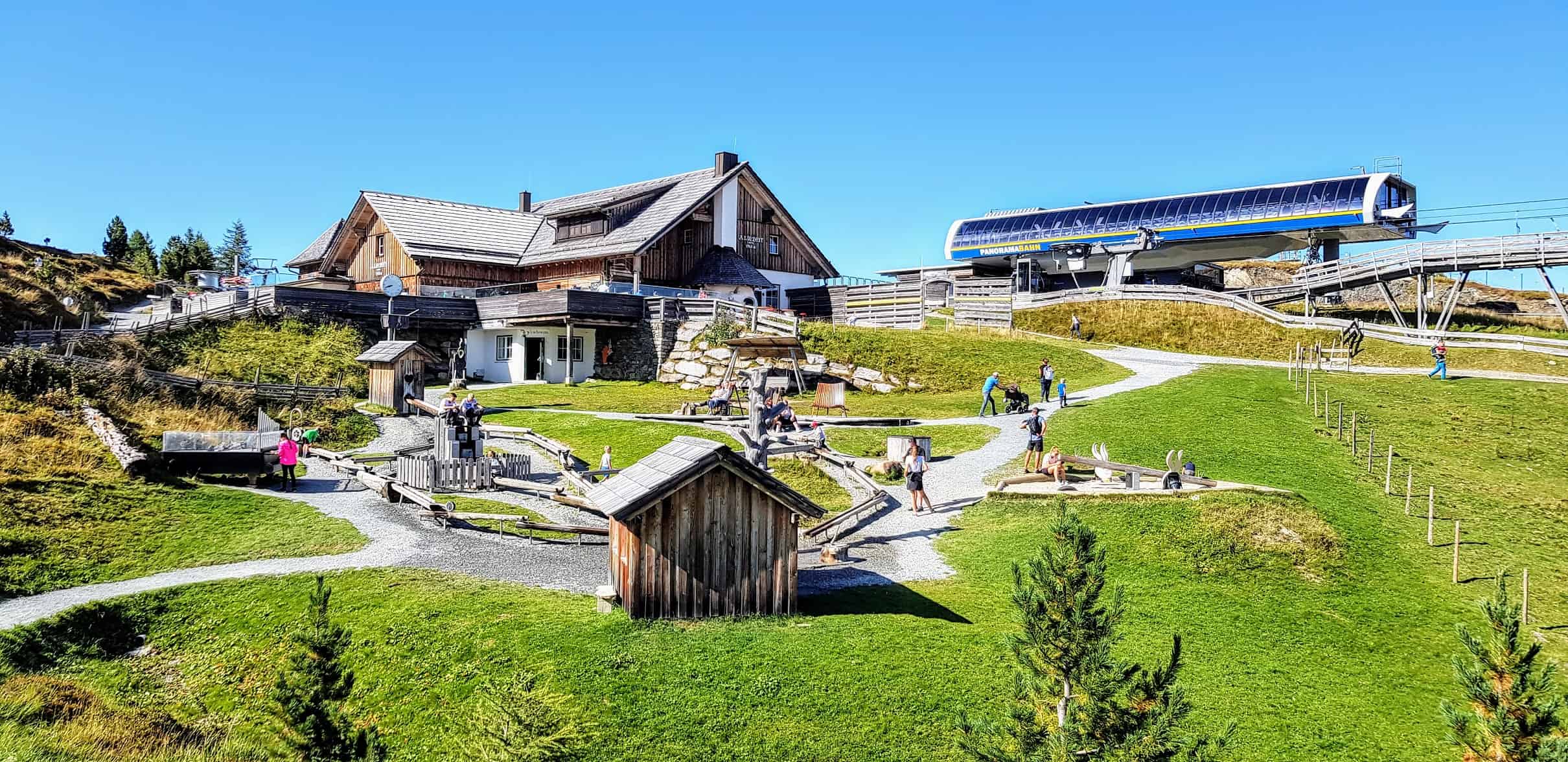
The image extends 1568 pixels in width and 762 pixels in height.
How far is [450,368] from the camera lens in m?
46.7

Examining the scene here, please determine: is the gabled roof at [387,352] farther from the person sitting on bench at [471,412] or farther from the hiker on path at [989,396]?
the hiker on path at [989,396]

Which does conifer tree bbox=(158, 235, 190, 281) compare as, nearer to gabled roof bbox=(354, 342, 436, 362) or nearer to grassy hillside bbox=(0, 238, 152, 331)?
grassy hillside bbox=(0, 238, 152, 331)

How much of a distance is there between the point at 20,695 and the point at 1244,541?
1977 cm

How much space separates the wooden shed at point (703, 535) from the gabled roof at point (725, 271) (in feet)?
→ 120

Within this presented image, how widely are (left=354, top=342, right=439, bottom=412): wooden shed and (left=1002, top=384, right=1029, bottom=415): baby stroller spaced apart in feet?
70.0

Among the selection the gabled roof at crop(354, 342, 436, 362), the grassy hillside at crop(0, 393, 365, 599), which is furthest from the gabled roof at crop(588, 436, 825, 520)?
the gabled roof at crop(354, 342, 436, 362)

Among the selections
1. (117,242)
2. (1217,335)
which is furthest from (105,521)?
(117,242)

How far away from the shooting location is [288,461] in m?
24.9

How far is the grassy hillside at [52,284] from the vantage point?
39.4 metres

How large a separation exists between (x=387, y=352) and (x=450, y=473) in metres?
12.9

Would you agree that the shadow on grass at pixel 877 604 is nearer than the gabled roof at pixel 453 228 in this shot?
Yes

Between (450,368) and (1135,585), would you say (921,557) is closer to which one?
(1135,585)

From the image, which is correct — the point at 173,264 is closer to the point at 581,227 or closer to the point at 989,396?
the point at 581,227

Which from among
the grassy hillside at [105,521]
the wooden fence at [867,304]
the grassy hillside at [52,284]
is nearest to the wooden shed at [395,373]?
the grassy hillside at [105,521]
